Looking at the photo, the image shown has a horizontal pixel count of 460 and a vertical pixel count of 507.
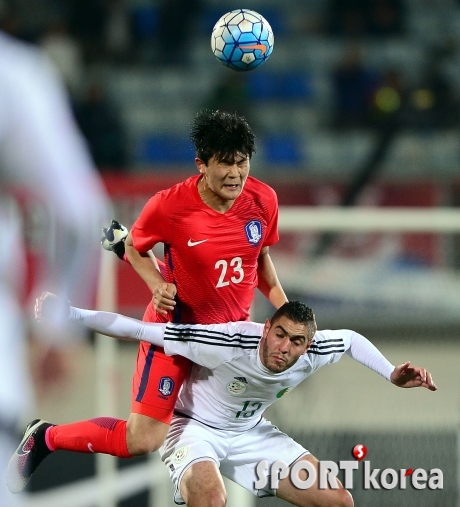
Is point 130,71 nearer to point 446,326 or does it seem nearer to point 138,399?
point 446,326

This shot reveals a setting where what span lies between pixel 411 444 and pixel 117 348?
205cm

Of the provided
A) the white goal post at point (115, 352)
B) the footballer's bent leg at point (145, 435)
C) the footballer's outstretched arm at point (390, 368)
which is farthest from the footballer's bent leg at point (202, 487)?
the white goal post at point (115, 352)

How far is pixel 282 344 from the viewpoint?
392 centimetres

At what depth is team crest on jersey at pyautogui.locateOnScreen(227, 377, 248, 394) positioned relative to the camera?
4.16m

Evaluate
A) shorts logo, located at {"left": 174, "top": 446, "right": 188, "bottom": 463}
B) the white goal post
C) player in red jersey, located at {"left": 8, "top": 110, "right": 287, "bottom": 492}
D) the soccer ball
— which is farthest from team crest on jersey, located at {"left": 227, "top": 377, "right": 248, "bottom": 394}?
the white goal post

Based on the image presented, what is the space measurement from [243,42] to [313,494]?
1964 mm

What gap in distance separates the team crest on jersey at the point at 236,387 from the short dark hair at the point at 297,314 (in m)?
0.36

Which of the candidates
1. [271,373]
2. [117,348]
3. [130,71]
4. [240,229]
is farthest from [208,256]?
[130,71]

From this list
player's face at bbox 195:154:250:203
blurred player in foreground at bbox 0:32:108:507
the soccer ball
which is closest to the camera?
blurred player in foreground at bbox 0:32:108:507

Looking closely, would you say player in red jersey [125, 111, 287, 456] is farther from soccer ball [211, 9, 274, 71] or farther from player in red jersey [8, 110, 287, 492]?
soccer ball [211, 9, 274, 71]

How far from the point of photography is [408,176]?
33.5ft

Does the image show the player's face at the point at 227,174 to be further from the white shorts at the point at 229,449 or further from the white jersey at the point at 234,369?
the white shorts at the point at 229,449

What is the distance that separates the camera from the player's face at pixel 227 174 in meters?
3.72

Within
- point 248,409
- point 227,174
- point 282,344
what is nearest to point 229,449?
point 248,409
